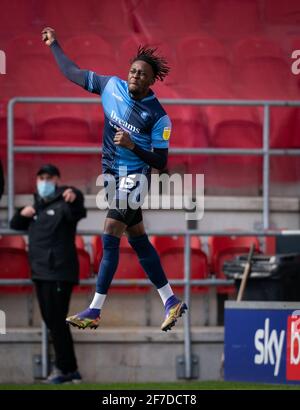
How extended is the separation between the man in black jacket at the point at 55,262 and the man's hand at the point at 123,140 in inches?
108

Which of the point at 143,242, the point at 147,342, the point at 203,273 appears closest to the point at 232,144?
the point at 203,273

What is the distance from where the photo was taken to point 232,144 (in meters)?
11.8

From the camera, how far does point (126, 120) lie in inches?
311

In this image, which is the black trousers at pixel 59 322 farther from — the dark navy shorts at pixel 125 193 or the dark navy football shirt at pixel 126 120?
the dark navy football shirt at pixel 126 120

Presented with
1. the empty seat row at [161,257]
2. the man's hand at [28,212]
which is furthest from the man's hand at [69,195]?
the empty seat row at [161,257]

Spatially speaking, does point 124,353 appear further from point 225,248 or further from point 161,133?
point 161,133

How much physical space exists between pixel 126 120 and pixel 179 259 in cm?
345

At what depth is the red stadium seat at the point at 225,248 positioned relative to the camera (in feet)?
36.4

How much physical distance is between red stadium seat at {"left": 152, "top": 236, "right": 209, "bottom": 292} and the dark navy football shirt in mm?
3181

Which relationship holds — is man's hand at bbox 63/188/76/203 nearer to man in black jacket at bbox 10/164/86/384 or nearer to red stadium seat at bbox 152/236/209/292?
man in black jacket at bbox 10/164/86/384

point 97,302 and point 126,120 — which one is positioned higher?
point 126,120

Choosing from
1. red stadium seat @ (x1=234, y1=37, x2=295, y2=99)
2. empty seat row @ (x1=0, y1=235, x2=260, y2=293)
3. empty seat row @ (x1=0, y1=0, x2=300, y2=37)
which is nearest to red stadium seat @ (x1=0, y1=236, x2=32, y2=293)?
empty seat row @ (x1=0, y1=235, x2=260, y2=293)

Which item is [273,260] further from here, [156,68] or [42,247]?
[156,68]

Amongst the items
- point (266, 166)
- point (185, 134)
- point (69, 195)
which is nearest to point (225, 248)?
point (266, 166)
